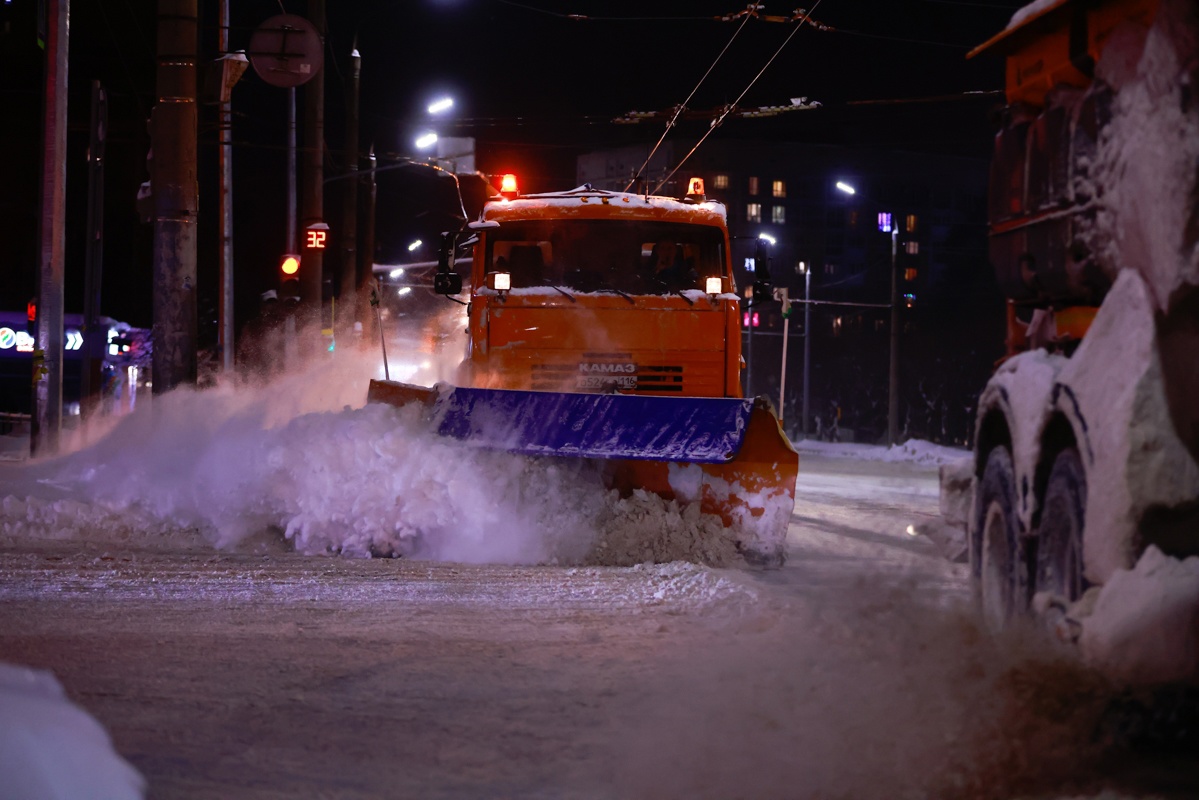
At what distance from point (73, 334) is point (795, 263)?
73299 mm

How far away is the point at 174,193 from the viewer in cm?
1482

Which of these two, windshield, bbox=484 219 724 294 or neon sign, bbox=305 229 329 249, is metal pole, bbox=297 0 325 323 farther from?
windshield, bbox=484 219 724 294

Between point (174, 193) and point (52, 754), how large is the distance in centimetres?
1234

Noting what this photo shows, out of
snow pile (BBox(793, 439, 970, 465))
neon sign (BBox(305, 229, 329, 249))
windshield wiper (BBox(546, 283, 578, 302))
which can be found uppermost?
neon sign (BBox(305, 229, 329, 249))

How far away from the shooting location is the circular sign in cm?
1764

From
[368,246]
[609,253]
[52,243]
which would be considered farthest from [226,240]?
[609,253]

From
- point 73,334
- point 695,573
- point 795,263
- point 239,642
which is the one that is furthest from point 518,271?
point 795,263

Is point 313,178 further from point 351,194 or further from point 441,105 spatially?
point 441,105

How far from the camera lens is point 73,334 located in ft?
164

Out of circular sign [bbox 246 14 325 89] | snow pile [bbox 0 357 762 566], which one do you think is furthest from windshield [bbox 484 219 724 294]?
circular sign [bbox 246 14 325 89]

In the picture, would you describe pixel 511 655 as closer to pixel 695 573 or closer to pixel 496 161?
pixel 695 573

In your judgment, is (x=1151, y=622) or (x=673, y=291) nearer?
(x=1151, y=622)

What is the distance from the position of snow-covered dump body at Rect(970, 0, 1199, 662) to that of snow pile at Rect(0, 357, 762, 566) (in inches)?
153

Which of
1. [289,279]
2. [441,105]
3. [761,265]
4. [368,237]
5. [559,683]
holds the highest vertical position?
[441,105]
